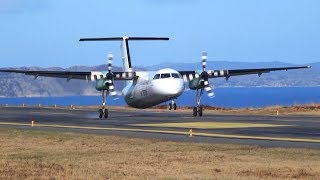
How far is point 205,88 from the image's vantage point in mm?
53812

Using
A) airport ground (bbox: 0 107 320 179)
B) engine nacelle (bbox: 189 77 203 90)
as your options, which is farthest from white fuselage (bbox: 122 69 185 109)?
airport ground (bbox: 0 107 320 179)

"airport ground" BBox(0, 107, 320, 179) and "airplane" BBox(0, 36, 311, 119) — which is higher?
"airplane" BBox(0, 36, 311, 119)

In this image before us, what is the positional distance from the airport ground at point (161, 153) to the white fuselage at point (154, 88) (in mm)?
15772

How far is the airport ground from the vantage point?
18.9 m

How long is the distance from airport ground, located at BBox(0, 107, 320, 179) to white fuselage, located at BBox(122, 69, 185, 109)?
15.8 meters

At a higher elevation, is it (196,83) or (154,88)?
(196,83)

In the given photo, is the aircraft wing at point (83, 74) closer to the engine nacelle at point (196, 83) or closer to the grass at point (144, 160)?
the engine nacelle at point (196, 83)

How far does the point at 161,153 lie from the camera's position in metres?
24.5

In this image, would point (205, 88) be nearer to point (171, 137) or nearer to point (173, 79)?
point (173, 79)

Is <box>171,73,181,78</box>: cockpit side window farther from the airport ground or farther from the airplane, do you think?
the airport ground

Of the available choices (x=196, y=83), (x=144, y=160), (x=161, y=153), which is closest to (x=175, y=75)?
(x=196, y=83)

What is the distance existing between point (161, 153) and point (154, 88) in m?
30.0

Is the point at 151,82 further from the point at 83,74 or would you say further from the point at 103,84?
the point at 83,74

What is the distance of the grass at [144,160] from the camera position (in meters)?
18.5
